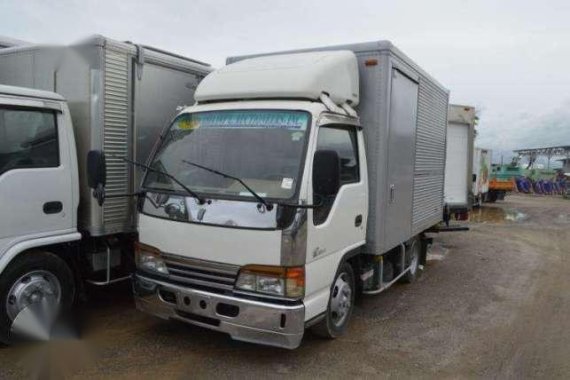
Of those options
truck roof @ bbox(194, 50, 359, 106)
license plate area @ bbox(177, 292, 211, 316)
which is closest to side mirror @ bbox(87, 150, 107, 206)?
truck roof @ bbox(194, 50, 359, 106)

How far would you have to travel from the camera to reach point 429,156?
7586 millimetres

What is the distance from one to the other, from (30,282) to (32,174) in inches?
38.8

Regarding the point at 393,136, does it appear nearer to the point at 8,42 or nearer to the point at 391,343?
the point at 391,343

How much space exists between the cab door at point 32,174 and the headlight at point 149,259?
2.57 feet

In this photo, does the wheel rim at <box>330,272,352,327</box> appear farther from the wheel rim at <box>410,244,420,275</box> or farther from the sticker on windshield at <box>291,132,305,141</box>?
the wheel rim at <box>410,244,420,275</box>

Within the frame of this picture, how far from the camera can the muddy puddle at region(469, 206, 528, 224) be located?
17844mm

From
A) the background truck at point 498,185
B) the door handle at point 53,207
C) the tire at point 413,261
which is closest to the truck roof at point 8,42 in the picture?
the door handle at point 53,207

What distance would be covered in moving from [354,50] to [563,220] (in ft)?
52.3

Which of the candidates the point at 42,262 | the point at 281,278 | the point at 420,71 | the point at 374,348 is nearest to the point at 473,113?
the point at 420,71

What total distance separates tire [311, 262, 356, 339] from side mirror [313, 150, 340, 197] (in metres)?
1.11

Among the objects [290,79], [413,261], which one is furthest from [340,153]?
[413,261]

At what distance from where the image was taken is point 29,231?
457cm

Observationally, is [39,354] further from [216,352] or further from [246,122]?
[246,122]

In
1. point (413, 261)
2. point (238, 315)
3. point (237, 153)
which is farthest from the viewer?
point (413, 261)
